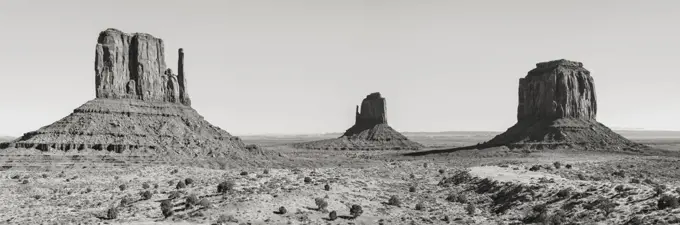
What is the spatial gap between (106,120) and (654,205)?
6525 centimetres

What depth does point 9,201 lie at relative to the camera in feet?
143

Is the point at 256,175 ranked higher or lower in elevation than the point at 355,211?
higher

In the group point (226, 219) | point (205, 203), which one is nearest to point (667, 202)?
point (226, 219)

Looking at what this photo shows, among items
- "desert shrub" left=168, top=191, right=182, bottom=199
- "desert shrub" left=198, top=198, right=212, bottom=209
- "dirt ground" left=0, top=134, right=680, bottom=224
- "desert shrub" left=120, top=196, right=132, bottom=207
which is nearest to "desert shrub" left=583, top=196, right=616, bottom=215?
"dirt ground" left=0, top=134, right=680, bottom=224

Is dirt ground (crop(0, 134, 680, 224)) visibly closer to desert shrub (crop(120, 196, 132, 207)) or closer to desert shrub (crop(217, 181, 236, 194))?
desert shrub (crop(120, 196, 132, 207))

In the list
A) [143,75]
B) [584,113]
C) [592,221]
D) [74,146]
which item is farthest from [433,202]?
[584,113]

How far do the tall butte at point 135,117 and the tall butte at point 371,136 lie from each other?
65.8 m

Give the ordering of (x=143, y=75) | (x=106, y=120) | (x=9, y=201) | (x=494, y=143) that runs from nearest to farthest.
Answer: (x=9, y=201), (x=106, y=120), (x=143, y=75), (x=494, y=143)

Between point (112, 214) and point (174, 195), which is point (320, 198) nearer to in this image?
point (174, 195)

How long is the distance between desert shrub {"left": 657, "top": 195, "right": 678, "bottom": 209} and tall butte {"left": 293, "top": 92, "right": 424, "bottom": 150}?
388 feet

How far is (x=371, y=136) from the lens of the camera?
6334 inches

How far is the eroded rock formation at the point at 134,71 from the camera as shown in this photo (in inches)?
3127

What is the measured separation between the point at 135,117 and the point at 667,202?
66.6 meters

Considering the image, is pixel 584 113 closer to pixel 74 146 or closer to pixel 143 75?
pixel 143 75
